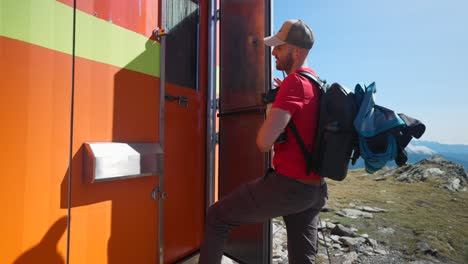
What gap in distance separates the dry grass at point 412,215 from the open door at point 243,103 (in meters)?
2.33

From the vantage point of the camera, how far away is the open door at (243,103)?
234cm

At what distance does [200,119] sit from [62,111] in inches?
52.4

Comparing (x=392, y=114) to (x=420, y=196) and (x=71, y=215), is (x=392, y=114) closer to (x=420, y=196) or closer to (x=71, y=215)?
(x=71, y=215)

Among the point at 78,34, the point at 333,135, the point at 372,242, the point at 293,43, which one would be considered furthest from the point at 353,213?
the point at 78,34

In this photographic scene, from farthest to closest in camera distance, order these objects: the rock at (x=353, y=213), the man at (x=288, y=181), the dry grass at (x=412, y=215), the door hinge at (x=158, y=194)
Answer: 1. the rock at (x=353, y=213)
2. the dry grass at (x=412, y=215)
3. the door hinge at (x=158, y=194)
4. the man at (x=288, y=181)

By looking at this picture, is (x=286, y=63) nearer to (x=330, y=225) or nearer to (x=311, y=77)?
(x=311, y=77)

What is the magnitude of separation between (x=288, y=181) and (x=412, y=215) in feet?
14.9

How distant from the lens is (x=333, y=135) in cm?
150

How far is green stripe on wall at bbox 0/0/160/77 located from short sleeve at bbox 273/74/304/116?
1168 millimetres

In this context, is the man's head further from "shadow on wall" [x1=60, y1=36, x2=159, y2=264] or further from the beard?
"shadow on wall" [x1=60, y1=36, x2=159, y2=264]

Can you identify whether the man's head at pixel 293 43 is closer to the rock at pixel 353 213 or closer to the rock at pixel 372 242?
the rock at pixel 372 242

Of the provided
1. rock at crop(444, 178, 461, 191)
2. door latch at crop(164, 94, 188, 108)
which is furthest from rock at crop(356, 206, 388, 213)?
door latch at crop(164, 94, 188, 108)

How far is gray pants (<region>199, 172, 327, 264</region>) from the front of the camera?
1560 mm

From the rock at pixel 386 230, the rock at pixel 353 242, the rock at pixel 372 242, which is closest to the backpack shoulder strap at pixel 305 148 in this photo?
the rock at pixel 353 242
